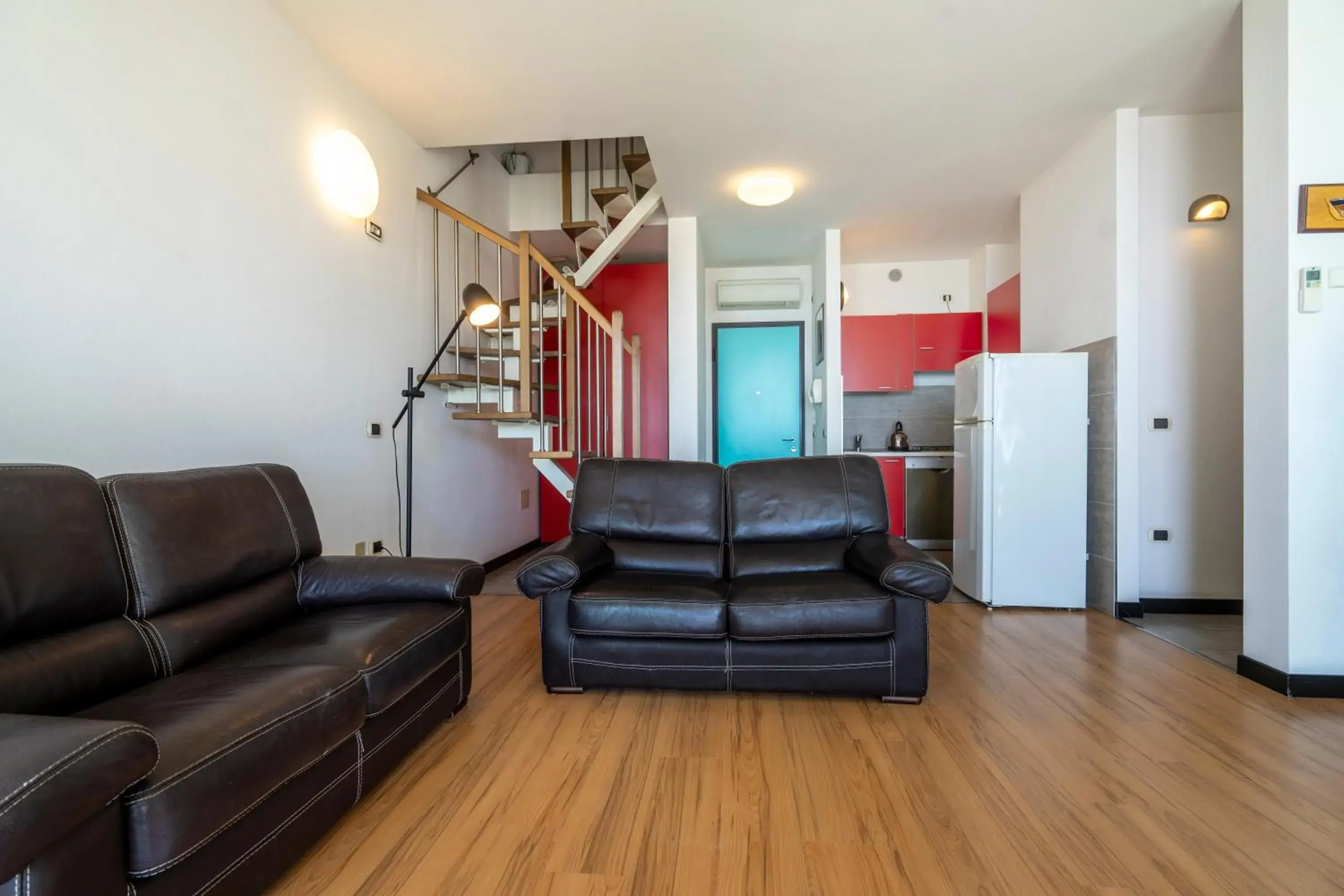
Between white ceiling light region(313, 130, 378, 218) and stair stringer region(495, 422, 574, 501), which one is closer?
white ceiling light region(313, 130, 378, 218)

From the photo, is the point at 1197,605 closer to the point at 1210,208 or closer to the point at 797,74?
the point at 1210,208

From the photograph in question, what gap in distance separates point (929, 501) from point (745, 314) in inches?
103

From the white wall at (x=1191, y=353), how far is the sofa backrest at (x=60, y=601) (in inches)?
177

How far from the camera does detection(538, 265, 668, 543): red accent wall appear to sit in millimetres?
5613

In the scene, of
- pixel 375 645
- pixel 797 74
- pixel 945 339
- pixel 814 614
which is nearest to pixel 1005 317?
pixel 945 339

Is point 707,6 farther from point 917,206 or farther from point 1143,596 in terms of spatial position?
point 1143,596

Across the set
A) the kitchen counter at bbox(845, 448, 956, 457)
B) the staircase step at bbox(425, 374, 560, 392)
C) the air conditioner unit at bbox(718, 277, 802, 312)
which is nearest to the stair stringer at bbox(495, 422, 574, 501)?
the staircase step at bbox(425, 374, 560, 392)

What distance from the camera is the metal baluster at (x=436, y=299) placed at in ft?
12.2

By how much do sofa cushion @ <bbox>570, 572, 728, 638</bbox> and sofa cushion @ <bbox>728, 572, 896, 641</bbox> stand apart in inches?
3.0

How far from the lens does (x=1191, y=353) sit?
334cm

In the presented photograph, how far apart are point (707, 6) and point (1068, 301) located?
2861 mm

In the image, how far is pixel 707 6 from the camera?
239 cm

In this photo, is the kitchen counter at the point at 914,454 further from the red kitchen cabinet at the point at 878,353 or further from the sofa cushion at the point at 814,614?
the sofa cushion at the point at 814,614

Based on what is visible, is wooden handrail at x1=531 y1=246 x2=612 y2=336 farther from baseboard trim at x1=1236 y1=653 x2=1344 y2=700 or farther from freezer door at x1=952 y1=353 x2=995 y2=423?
baseboard trim at x1=1236 y1=653 x2=1344 y2=700
